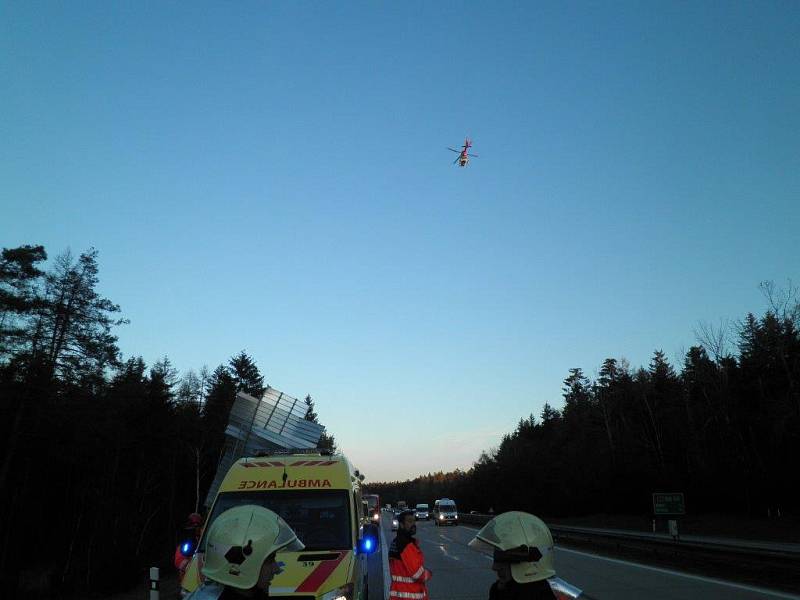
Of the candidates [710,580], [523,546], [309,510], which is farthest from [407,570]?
[710,580]

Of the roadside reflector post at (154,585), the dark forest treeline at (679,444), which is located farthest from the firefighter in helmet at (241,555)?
the dark forest treeline at (679,444)

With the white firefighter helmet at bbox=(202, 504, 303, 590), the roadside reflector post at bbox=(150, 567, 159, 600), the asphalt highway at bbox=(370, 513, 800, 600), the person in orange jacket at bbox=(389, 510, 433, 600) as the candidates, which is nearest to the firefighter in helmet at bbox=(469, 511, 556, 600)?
the white firefighter helmet at bbox=(202, 504, 303, 590)

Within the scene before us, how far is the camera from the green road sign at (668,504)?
1061 inches

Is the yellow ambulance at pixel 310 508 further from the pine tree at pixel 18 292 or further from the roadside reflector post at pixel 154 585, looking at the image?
the pine tree at pixel 18 292

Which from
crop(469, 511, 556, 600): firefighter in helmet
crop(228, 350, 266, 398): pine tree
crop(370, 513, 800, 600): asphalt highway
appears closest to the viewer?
crop(469, 511, 556, 600): firefighter in helmet

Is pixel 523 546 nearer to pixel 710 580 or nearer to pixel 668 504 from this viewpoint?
pixel 710 580

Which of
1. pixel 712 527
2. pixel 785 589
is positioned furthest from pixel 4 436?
pixel 712 527

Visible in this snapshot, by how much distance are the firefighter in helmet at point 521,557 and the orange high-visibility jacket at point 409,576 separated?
190 inches

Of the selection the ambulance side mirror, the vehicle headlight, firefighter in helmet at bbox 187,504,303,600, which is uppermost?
firefighter in helmet at bbox 187,504,303,600

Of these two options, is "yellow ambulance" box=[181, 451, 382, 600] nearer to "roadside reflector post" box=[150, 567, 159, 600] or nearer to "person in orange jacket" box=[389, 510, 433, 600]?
"person in orange jacket" box=[389, 510, 433, 600]

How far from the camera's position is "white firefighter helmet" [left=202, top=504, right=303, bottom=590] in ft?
9.66

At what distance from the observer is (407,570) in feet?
25.8

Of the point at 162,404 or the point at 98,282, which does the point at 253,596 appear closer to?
the point at 98,282

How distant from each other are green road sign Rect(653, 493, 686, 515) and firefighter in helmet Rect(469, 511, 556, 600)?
87.6ft
